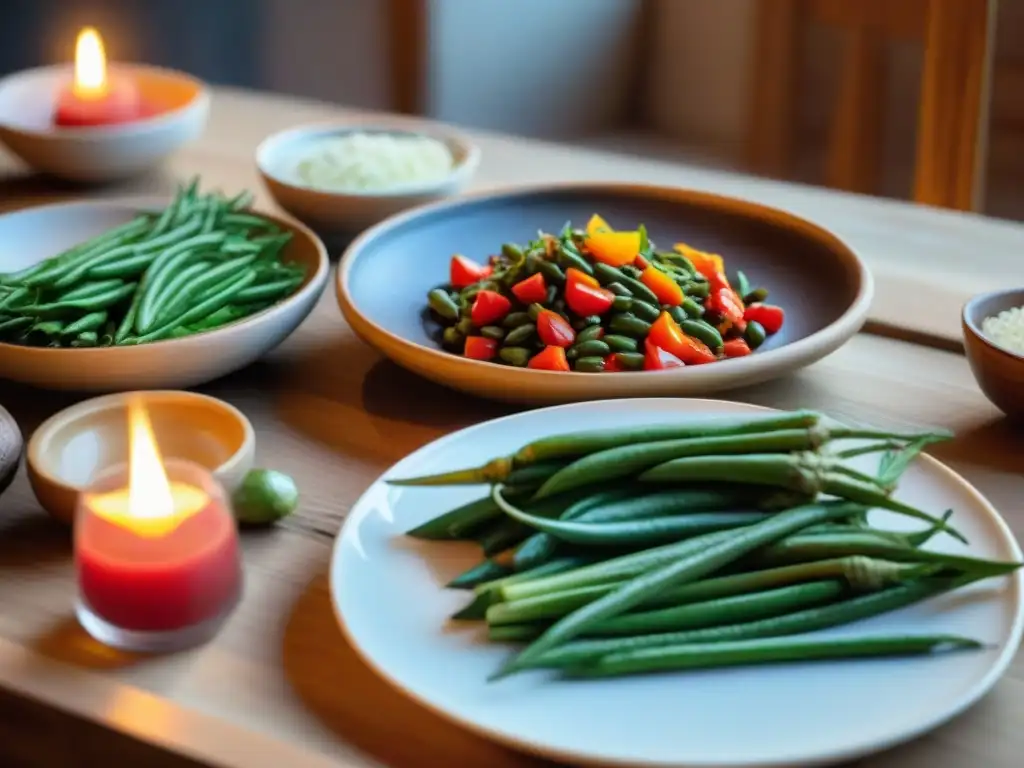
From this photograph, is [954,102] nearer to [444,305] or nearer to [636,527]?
[444,305]

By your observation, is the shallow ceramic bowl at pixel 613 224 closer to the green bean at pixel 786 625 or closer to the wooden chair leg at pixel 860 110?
the green bean at pixel 786 625

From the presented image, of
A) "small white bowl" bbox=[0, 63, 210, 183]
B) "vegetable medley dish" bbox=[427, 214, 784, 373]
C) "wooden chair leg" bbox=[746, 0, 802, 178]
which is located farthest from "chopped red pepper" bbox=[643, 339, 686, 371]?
"wooden chair leg" bbox=[746, 0, 802, 178]

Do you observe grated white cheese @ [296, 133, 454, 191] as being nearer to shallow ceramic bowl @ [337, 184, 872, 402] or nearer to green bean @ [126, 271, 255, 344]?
shallow ceramic bowl @ [337, 184, 872, 402]

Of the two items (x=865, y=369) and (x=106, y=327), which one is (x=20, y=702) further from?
(x=865, y=369)

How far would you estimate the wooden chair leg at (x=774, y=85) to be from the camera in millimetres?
2205

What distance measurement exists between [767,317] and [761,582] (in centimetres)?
50

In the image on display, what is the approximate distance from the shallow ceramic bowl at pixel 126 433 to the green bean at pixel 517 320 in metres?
0.29

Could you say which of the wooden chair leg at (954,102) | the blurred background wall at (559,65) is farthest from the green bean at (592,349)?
the blurred background wall at (559,65)

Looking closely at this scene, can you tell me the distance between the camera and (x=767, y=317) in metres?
1.30

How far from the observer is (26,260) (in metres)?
1.48

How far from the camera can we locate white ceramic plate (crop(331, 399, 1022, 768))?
750mm

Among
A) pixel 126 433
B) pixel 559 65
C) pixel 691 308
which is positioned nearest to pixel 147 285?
pixel 126 433

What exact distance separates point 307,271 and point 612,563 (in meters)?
0.67

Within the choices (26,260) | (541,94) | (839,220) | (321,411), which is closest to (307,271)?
(321,411)
